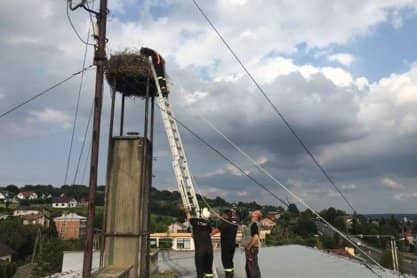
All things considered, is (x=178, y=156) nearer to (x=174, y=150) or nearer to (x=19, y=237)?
(x=174, y=150)

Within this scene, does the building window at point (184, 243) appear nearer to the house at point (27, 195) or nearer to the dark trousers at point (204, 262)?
the dark trousers at point (204, 262)

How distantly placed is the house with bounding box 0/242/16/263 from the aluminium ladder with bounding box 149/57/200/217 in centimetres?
6968

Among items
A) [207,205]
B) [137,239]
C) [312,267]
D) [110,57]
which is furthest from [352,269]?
[110,57]

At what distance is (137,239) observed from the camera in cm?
998

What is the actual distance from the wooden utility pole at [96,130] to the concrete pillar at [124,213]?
4.48ft

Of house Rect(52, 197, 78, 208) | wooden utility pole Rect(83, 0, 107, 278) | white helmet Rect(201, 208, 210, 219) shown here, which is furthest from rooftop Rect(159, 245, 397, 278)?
house Rect(52, 197, 78, 208)

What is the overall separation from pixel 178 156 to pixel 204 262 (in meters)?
2.51

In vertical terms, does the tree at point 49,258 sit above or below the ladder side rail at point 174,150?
below

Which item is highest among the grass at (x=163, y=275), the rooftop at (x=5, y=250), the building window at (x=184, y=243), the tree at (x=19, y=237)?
the tree at (x=19, y=237)

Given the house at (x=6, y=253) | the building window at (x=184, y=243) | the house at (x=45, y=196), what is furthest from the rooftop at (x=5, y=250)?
the house at (x=45, y=196)

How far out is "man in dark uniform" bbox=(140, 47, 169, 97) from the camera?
10773mm

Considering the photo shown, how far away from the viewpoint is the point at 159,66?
10.9 m

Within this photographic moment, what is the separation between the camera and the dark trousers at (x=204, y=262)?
8.89m

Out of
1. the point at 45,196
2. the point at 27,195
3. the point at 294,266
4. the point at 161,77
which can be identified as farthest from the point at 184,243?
the point at 45,196
